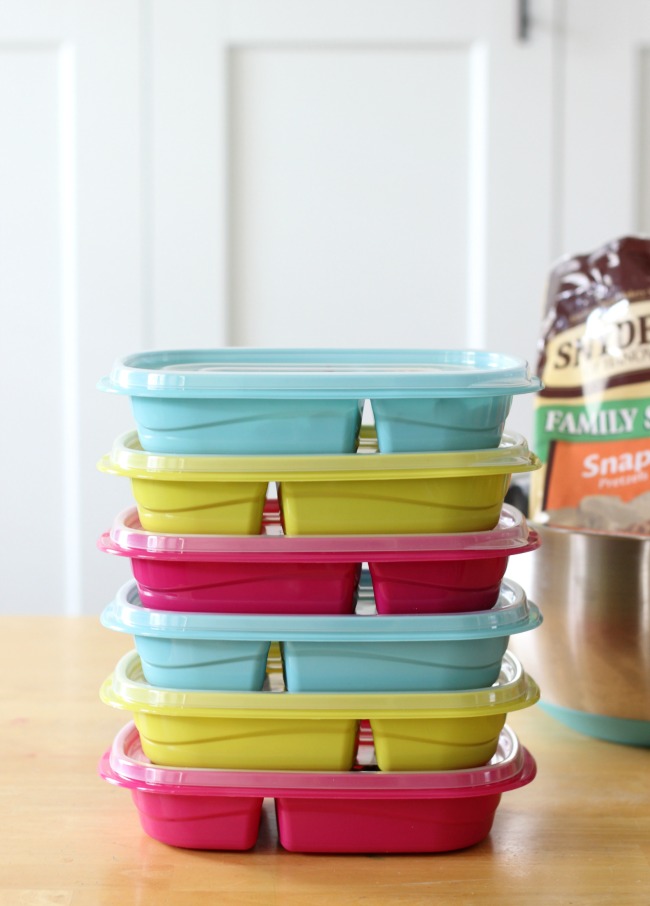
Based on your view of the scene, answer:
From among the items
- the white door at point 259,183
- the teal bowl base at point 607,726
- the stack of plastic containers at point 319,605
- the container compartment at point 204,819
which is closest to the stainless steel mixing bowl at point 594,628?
the teal bowl base at point 607,726

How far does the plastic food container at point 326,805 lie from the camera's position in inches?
18.7

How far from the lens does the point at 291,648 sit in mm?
478

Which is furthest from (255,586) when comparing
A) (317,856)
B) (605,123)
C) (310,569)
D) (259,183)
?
(605,123)

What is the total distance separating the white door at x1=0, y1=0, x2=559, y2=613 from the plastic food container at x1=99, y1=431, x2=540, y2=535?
4.47 ft

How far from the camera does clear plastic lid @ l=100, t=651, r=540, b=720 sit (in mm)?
474

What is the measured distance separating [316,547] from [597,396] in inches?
10.5

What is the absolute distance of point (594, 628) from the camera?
59 cm

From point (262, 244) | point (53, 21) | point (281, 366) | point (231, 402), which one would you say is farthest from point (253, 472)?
point (53, 21)

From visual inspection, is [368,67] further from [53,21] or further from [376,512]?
[376,512]

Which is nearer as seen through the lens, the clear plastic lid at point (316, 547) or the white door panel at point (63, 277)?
the clear plastic lid at point (316, 547)

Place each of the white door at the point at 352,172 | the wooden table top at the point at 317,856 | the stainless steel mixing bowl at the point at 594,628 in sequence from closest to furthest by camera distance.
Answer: the wooden table top at the point at 317,856 → the stainless steel mixing bowl at the point at 594,628 → the white door at the point at 352,172

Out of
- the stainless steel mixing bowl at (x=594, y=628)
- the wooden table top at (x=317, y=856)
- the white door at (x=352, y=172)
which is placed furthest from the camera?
the white door at (x=352, y=172)

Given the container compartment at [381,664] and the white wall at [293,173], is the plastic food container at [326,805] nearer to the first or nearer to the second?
the container compartment at [381,664]

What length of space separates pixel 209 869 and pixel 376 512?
176mm
